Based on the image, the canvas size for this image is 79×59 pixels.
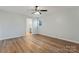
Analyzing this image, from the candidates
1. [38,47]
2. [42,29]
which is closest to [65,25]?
[42,29]

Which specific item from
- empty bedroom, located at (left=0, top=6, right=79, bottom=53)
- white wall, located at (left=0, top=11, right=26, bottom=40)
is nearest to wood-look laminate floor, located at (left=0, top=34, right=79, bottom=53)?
empty bedroom, located at (left=0, top=6, right=79, bottom=53)

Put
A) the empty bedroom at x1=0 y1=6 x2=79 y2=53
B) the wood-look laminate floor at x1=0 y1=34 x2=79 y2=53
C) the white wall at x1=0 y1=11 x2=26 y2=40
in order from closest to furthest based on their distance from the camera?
the wood-look laminate floor at x1=0 y1=34 x2=79 y2=53 < the empty bedroom at x1=0 y1=6 x2=79 y2=53 < the white wall at x1=0 y1=11 x2=26 y2=40

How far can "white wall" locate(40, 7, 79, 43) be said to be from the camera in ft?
13.6

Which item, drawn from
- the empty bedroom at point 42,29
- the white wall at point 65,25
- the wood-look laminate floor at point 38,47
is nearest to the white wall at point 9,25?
the empty bedroom at point 42,29

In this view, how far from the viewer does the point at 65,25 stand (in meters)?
4.55

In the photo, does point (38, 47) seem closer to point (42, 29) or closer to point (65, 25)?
point (42, 29)

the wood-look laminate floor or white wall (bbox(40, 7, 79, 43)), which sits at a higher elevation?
white wall (bbox(40, 7, 79, 43))

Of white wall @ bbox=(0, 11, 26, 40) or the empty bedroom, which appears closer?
the empty bedroom

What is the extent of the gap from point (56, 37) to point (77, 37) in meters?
1.03

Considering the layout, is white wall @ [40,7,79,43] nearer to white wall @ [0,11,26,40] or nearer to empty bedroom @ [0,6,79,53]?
empty bedroom @ [0,6,79,53]

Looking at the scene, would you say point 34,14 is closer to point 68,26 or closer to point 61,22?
point 61,22

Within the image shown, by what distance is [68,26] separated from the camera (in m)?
4.52
